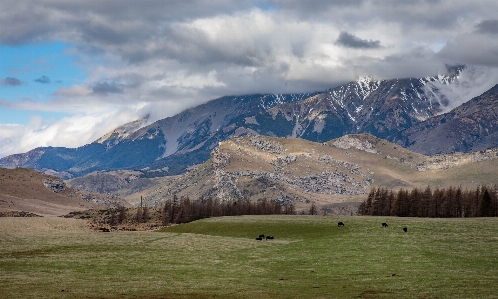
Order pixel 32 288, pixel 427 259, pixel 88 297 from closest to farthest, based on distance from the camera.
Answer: pixel 88 297, pixel 32 288, pixel 427 259

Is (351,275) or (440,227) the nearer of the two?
(351,275)

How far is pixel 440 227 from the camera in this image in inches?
4267

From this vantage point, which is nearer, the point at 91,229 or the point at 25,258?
the point at 25,258

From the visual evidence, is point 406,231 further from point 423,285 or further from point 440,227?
point 423,285

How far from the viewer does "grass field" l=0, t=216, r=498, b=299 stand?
55125mm

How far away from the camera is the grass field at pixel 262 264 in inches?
2170

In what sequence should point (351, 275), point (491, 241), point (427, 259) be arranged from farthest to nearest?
1. point (491, 241)
2. point (427, 259)
3. point (351, 275)

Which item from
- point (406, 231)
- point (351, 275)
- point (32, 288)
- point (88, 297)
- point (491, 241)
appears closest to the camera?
point (88, 297)

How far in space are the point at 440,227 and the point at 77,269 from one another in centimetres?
6851

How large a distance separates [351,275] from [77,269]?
32485 millimetres

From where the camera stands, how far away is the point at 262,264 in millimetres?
78125

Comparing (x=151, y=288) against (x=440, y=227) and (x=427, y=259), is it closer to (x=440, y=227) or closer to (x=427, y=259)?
(x=427, y=259)

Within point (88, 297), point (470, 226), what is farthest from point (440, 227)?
point (88, 297)

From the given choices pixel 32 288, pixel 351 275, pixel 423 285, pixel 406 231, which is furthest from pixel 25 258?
pixel 406 231
